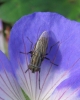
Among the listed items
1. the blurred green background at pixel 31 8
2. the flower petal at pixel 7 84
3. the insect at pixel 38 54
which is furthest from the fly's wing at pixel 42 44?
the blurred green background at pixel 31 8

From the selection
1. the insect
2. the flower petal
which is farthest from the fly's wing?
the flower petal

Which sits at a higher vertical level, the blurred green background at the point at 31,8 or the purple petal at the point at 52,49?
the blurred green background at the point at 31,8

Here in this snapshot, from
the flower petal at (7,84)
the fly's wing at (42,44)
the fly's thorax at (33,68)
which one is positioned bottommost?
the flower petal at (7,84)

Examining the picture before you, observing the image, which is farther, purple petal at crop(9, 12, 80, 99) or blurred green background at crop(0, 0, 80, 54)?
blurred green background at crop(0, 0, 80, 54)

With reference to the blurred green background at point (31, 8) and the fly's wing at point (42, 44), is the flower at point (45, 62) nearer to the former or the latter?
the fly's wing at point (42, 44)

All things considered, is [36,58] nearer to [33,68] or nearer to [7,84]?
[33,68]

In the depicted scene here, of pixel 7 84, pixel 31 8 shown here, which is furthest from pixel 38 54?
pixel 31 8

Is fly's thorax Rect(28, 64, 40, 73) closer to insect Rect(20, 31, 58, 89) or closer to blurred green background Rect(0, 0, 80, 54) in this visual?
insect Rect(20, 31, 58, 89)

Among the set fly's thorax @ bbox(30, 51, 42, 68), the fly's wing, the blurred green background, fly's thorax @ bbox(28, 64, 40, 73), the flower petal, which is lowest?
the flower petal
